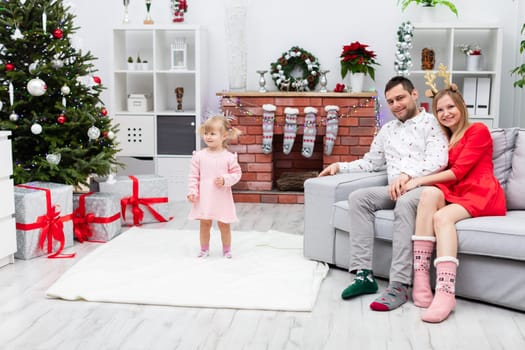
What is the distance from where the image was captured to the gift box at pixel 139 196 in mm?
4258

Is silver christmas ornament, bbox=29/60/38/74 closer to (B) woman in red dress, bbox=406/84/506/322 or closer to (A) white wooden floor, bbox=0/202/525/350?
(A) white wooden floor, bbox=0/202/525/350

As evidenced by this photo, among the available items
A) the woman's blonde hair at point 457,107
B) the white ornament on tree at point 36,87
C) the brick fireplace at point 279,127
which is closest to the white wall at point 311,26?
the brick fireplace at point 279,127

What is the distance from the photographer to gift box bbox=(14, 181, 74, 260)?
346 cm

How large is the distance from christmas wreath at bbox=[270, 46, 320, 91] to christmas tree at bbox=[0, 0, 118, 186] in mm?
1770

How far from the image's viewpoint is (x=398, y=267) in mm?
2789

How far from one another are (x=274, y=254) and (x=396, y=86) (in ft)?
3.61

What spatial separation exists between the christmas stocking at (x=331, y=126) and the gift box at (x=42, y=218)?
7.16ft

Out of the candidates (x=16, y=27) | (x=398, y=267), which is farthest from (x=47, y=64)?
(x=398, y=267)

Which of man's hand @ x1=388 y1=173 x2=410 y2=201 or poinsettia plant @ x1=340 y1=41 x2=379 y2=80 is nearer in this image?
man's hand @ x1=388 y1=173 x2=410 y2=201

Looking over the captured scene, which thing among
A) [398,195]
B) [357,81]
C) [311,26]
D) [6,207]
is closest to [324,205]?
[398,195]

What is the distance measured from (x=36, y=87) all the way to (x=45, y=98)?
0.72 ft

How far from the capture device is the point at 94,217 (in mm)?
3914

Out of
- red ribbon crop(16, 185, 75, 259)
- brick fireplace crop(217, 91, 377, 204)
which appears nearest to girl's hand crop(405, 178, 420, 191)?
red ribbon crop(16, 185, 75, 259)

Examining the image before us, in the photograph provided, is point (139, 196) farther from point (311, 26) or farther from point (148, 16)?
point (311, 26)
